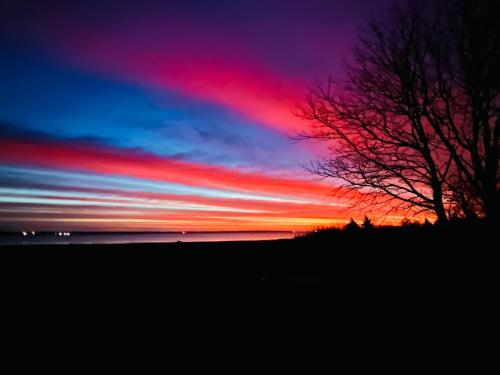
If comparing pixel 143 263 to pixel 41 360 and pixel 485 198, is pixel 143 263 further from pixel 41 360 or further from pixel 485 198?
pixel 485 198

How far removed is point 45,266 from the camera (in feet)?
31.9

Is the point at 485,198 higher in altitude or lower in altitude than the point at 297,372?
higher

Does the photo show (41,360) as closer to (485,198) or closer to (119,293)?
(119,293)

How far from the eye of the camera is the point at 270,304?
18.6ft

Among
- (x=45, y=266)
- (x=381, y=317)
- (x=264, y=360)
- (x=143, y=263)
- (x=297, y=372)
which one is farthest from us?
(x=143, y=263)

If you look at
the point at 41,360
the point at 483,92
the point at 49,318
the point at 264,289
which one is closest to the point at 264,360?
the point at 41,360

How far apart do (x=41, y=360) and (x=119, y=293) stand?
9.85 ft

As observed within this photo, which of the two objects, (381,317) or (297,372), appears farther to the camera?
(381,317)

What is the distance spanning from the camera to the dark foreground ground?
13.2 ft

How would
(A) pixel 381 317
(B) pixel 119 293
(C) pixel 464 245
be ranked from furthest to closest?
(C) pixel 464 245, (B) pixel 119 293, (A) pixel 381 317

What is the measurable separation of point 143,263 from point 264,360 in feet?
25.4

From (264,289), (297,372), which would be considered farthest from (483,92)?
(297,372)

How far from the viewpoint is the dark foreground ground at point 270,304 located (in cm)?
402

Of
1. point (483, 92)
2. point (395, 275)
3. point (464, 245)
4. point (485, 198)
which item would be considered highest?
point (483, 92)
